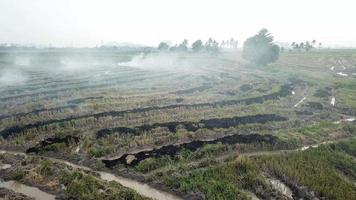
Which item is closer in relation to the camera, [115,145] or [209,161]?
[209,161]

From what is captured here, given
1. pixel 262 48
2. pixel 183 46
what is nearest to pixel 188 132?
A: pixel 262 48

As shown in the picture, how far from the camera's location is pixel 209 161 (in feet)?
81.6

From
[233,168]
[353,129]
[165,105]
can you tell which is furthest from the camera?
[165,105]

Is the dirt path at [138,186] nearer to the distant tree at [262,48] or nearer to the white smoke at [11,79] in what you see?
the white smoke at [11,79]

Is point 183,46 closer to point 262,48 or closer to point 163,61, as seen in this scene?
point 163,61

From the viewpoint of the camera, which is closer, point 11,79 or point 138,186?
point 138,186

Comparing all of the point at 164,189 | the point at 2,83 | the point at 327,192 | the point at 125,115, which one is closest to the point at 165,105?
the point at 125,115

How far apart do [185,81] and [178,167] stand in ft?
137

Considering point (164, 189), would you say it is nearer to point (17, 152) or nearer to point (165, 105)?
point (17, 152)

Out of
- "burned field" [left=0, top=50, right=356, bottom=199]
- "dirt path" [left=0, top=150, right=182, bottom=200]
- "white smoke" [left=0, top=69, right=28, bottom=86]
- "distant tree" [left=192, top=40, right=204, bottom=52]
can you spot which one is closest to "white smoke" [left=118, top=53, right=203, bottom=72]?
"distant tree" [left=192, top=40, right=204, bottom=52]

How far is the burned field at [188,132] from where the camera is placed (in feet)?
72.5

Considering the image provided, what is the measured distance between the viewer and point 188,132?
3119cm

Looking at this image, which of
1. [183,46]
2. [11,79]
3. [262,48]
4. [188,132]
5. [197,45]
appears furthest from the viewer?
[183,46]

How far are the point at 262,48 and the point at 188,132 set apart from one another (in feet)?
192
